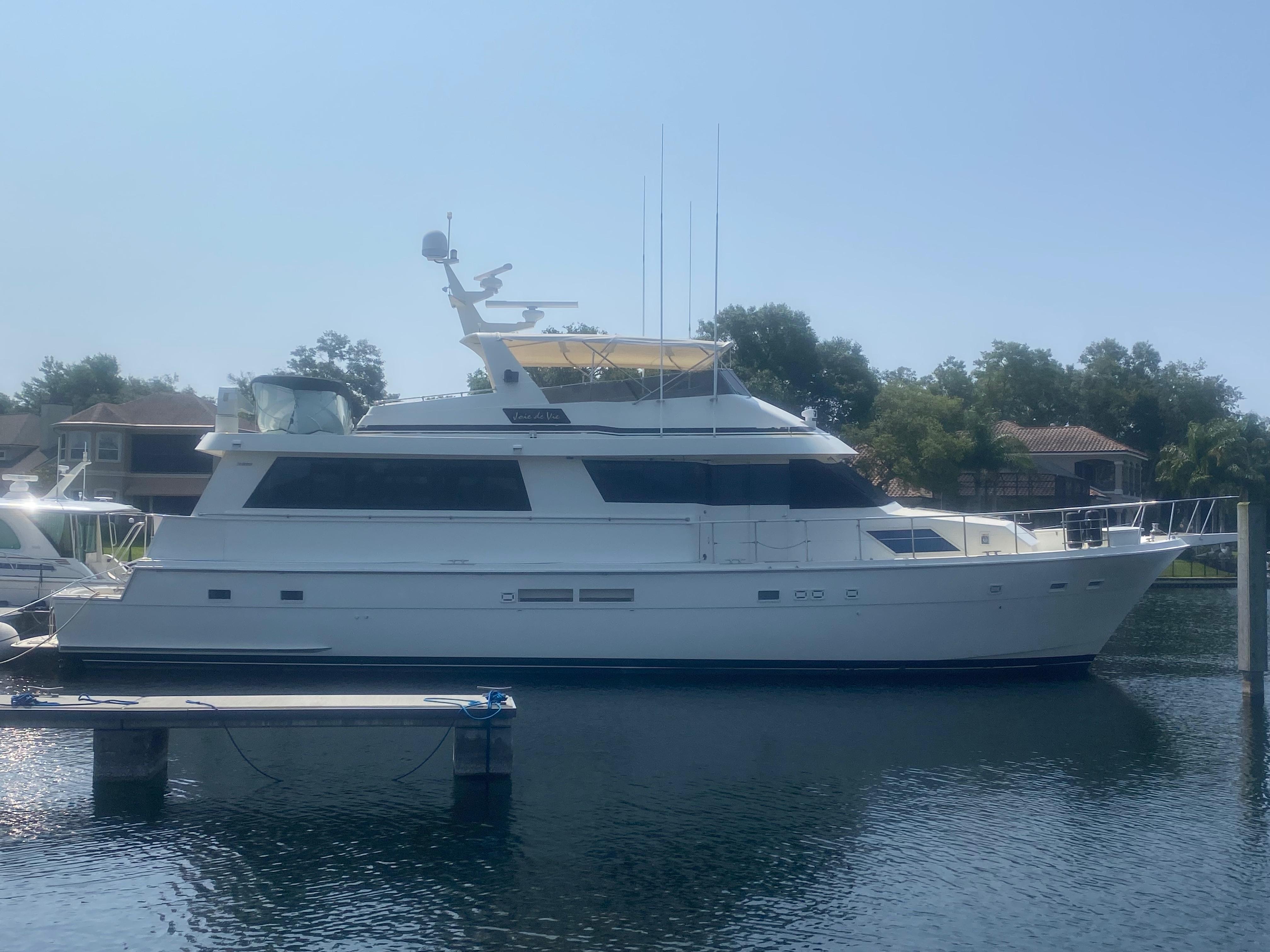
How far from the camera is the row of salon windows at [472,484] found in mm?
13422

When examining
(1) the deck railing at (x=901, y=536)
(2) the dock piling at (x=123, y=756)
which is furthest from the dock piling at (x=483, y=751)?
(1) the deck railing at (x=901, y=536)

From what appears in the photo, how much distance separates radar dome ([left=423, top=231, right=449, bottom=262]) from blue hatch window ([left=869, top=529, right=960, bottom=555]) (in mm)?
7440

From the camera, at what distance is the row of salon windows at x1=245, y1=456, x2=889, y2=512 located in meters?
13.4

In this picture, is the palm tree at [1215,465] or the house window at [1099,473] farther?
the house window at [1099,473]

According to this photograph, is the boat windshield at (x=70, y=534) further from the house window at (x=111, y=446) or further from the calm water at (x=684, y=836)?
the house window at (x=111, y=446)

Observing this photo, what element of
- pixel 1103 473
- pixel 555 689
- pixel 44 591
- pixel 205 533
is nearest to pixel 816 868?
pixel 555 689

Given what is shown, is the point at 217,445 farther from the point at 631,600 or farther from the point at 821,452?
the point at 821,452

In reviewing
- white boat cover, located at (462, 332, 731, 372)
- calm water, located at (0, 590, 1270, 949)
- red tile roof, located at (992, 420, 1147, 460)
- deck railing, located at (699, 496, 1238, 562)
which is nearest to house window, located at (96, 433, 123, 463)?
white boat cover, located at (462, 332, 731, 372)

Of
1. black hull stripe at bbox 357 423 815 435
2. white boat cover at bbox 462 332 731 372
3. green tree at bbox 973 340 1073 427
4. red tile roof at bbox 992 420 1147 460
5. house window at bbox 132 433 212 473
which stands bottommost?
black hull stripe at bbox 357 423 815 435

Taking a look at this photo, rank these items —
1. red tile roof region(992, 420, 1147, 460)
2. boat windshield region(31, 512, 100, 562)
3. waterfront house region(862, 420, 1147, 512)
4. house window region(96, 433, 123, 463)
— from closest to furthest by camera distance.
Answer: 1. boat windshield region(31, 512, 100, 562)
2. waterfront house region(862, 420, 1147, 512)
3. house window region(96, 433, 123, 463)
4. red tile roof region(992, 420, 1147, 460)

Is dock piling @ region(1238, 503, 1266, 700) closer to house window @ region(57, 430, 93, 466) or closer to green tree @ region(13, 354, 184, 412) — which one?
house window @ region(57, 430, 93, 466)

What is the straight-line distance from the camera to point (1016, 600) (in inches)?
508

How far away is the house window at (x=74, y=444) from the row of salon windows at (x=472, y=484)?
78.8 feet

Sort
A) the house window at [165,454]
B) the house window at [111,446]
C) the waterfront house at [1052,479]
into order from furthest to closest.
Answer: the house window at [165,454] < the house window at [111,446] < the waterfront house at [1052,479]
